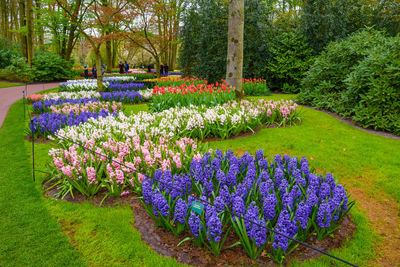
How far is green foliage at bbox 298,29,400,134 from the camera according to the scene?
22.0 feet

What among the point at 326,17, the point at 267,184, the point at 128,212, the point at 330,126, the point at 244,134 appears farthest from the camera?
the point at 326,17

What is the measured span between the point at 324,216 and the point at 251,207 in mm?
723

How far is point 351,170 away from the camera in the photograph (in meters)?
4.50

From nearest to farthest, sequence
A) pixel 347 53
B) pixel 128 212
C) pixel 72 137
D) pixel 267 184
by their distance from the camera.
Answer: pixel 267 184 → pixel 128 212 → pixel 72 137 → pixel 347 53

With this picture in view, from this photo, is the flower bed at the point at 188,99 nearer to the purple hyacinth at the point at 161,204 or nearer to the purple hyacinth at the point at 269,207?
the purple hyacinth at the point at 161,204

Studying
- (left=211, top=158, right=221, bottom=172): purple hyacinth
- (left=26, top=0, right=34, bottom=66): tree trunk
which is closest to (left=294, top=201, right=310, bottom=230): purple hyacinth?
(left=211, top=158, right=221, bottom=172): purple hyacinth

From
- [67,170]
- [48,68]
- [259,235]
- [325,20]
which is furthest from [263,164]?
[48,68]

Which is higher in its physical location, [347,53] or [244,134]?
[347,53]

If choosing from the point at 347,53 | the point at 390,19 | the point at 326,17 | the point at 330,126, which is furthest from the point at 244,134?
the point at 390,19

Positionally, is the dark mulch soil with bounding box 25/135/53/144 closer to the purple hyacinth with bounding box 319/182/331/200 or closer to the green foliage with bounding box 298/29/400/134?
the purple hyacinth with bounding box 319/182/331/200

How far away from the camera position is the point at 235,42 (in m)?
8.73

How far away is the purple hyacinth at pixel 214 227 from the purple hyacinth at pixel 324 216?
3.15ft

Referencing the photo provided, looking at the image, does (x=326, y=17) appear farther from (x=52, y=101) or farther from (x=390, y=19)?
(x=52, y=101)

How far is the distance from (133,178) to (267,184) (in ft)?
5.59
